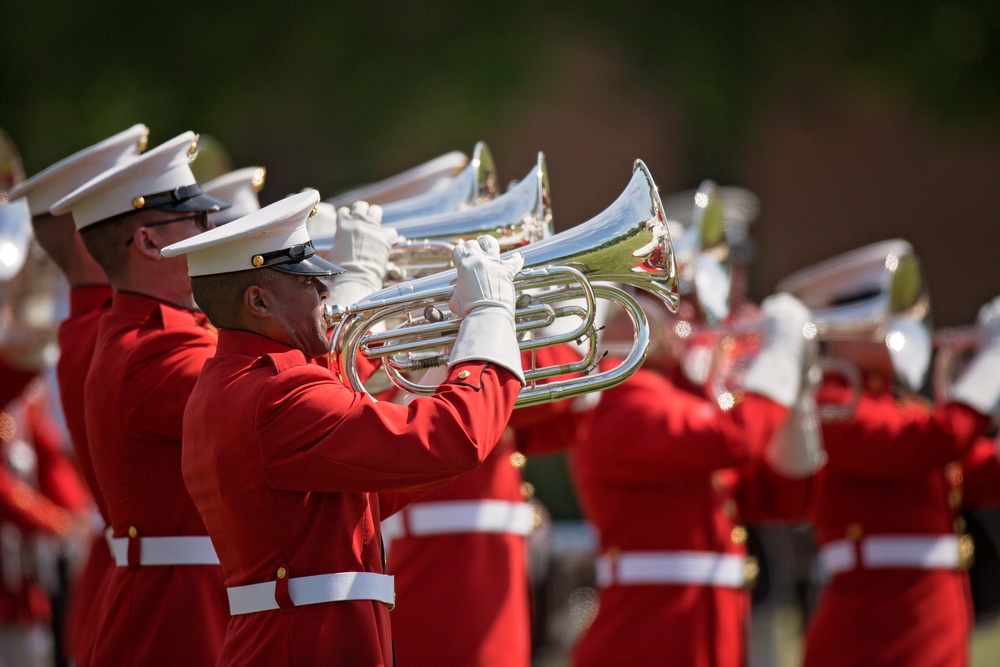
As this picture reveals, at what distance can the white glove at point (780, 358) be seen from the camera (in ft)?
19.0

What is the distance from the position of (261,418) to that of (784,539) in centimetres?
568

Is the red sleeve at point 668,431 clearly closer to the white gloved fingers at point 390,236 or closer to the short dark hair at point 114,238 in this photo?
the white gloved fingers at point 390,236

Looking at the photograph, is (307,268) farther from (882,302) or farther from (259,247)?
(882,302)

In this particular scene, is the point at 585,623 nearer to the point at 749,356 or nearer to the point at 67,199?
→ the point at 749,356

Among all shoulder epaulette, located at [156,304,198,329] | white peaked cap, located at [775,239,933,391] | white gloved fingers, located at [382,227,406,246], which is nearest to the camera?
shoulder epaulette, located at [156,304,198,329]

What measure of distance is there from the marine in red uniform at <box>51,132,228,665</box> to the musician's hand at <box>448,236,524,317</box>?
920 mm

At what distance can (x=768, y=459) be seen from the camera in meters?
6.23

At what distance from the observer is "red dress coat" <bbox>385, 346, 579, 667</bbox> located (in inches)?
198

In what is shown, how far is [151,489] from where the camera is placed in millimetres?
4121

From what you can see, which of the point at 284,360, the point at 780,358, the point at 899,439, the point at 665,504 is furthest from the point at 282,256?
the point at 899,439

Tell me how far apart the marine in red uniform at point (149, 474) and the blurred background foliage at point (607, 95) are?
316 inches

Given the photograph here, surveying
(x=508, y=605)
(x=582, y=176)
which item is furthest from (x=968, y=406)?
(x=582, y=176)

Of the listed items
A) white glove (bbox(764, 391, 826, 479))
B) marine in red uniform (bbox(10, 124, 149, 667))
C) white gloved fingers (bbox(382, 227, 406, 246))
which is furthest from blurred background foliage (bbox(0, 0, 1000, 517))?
white gloved fingers (bbox(382, 227, 406, 246))

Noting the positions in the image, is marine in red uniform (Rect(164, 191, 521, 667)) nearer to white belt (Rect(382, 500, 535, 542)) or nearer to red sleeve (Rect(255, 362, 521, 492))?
red sleeve (Rect(255, 362, 521, 492))
